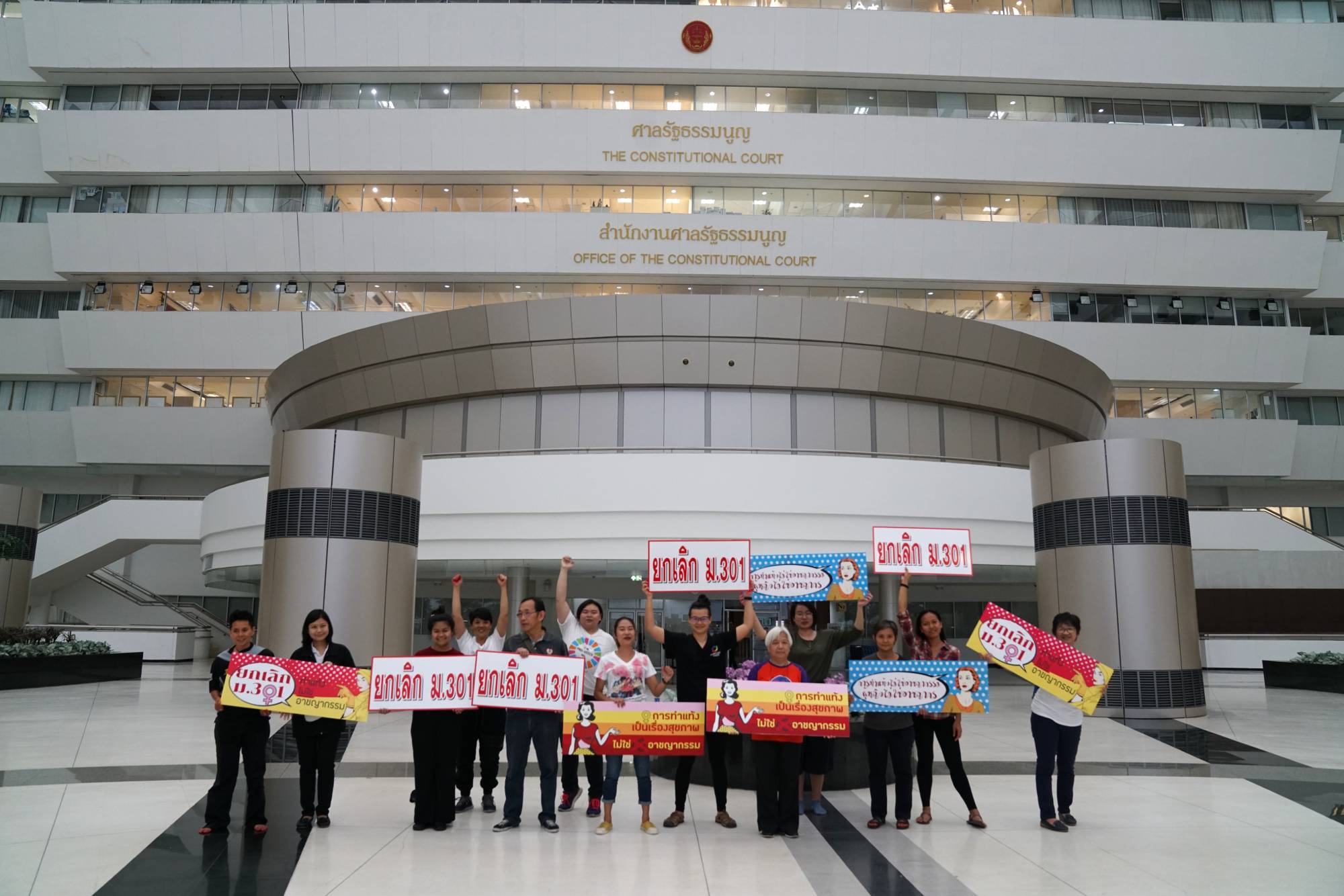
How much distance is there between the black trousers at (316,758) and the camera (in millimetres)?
7594

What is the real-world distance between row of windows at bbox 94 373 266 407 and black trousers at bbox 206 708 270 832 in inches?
1199

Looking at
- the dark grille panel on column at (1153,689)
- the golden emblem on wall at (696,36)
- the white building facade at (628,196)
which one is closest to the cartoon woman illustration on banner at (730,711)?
the dark grille panel on column at (1153,689)

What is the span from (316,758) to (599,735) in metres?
2.43

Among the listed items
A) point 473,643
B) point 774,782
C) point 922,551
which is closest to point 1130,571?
point 922,551

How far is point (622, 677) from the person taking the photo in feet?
26.0

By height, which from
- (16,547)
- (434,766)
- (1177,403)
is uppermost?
(1177,403)

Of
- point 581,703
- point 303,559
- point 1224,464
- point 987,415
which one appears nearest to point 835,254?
point 987,415

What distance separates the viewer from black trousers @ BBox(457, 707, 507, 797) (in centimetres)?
829

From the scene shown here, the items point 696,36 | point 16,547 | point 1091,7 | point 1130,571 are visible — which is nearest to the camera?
point 1130,571

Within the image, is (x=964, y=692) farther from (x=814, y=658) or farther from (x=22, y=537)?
(x=22, y=537)

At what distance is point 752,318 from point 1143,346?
20.1m

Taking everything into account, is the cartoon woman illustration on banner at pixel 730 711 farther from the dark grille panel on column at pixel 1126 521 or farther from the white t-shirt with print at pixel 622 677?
the dark grille panel on column at pixel 1126 521

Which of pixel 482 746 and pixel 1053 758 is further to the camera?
pixel 482 746

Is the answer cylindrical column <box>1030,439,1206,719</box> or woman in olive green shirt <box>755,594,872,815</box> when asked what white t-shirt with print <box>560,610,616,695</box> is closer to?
woman in olive green shirt <box>755,594,872,815</box>
